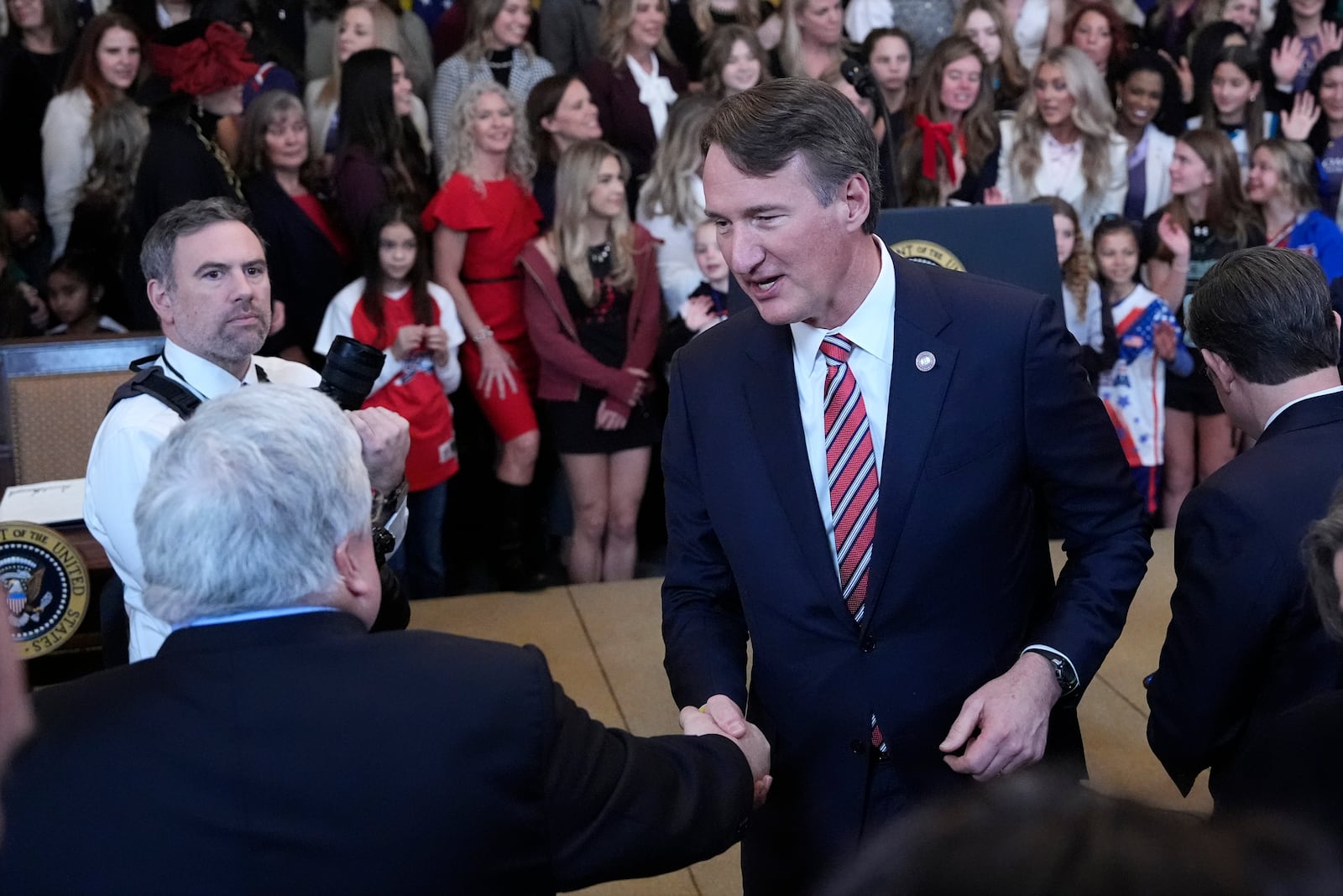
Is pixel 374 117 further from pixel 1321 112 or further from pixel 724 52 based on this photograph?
pixel 1321 112

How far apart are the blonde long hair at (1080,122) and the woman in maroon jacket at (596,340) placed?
159cm

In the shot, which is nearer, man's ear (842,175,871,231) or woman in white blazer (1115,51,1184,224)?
man's ear (842,175,871,231)

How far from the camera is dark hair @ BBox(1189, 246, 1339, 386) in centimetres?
229

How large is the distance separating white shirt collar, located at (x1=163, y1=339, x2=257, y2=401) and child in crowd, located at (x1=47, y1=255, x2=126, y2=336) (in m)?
2.48

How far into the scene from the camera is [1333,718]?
1.54m

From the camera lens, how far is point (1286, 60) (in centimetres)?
656

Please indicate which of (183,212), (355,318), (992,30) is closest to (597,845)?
(183,212)

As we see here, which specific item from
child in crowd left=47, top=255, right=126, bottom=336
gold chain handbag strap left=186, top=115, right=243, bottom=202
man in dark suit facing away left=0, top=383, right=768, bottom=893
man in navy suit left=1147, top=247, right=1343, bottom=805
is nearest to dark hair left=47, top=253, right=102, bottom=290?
child in crowd left=47, top=255, right=126, bottom=336

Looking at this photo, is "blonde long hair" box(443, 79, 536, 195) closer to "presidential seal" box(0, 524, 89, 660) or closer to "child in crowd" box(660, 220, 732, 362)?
"child in crowd" box(660, 220, 732, 362)

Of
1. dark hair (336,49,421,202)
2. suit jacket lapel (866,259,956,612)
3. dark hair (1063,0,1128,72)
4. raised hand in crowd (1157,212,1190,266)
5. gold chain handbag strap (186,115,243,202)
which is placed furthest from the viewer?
dark hair (1063,0,1128,72)

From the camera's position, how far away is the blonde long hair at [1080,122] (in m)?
5.69

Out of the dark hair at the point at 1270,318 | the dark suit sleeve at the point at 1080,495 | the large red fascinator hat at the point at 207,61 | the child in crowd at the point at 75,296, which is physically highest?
the large red fascinator hat at the point at 207,61

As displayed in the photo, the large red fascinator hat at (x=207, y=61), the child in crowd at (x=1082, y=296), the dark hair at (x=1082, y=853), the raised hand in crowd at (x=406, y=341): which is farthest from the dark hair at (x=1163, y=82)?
the dark hair at (x=1082, y=853)

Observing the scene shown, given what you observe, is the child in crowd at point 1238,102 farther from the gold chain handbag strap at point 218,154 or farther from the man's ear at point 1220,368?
the man's ear at point 1220,368
